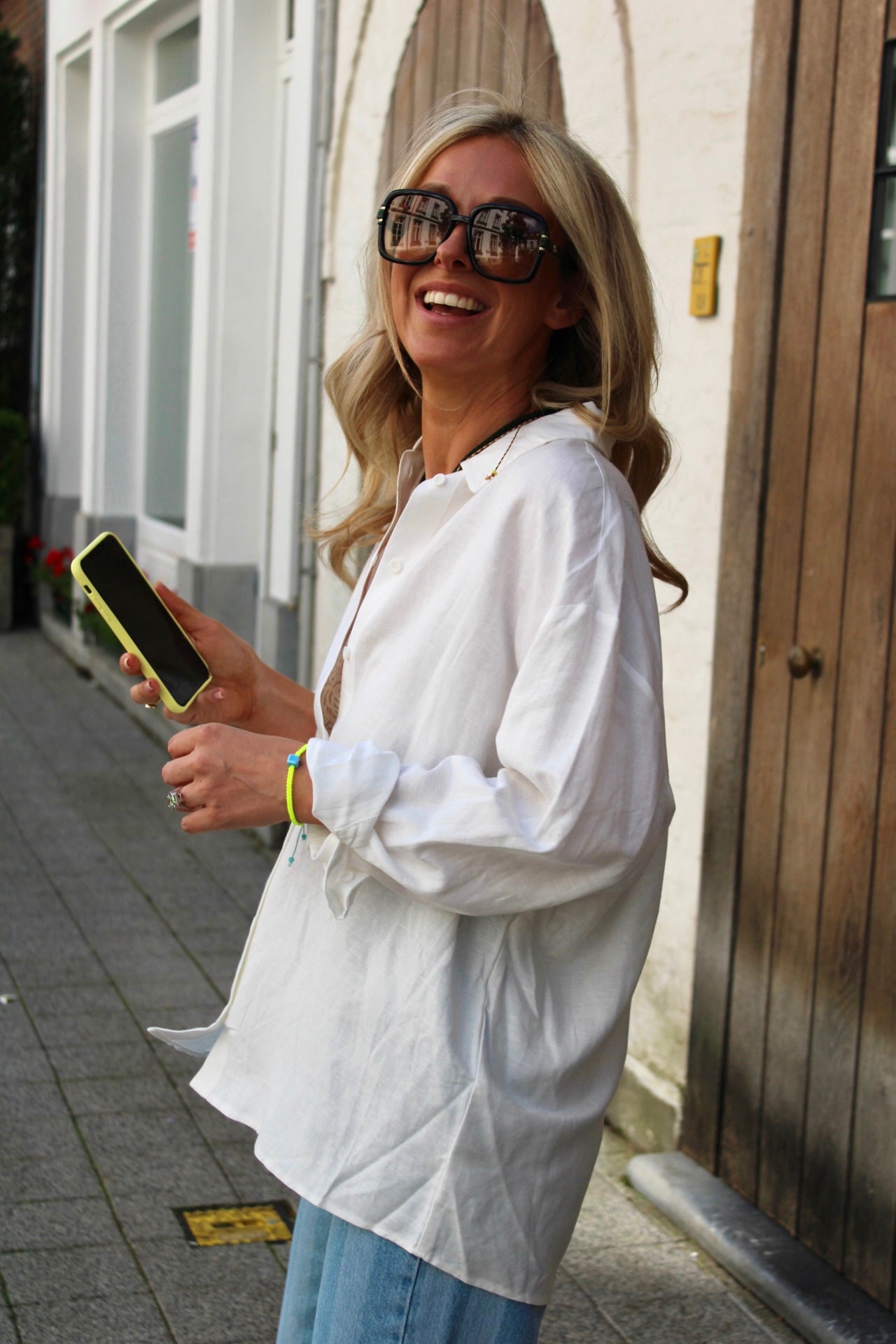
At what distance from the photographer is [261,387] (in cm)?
779

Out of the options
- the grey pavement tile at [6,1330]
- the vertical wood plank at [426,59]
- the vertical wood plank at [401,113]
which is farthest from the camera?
the vertical wood plank at [401,113]

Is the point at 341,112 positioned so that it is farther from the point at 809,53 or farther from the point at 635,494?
the point at 635,494

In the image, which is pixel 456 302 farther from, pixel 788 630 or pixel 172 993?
pixel 172 993

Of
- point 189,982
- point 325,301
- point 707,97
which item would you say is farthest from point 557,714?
point 325,301

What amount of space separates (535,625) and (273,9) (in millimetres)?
6858

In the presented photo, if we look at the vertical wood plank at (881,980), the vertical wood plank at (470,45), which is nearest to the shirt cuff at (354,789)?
the vertical wood plank at (881,980)

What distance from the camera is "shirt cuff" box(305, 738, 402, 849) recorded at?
5.06ft

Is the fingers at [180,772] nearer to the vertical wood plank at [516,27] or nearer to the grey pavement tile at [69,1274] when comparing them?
the grey pavement tile at [69,1274]

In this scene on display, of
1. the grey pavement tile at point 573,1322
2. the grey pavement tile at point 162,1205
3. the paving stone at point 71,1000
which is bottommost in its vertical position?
the grey pavement tile at point 573,1322

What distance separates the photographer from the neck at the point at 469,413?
181 cm

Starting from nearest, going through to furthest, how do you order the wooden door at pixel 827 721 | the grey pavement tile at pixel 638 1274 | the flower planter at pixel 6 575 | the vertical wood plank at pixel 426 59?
the wooden door at pixel 827 721, the grey pavement tile at pixel 638 1274, the vertical wood plank at pixel 426 59, the flower planter at pixel 6 575

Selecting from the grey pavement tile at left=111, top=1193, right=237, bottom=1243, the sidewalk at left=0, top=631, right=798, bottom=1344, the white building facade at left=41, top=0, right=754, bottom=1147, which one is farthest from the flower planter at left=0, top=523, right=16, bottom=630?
the grey pavement tile at left=111, top=1193, right=237, bottom=1243

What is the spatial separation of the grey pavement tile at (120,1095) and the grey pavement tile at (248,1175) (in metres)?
0.25

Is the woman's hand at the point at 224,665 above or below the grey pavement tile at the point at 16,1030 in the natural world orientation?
above
